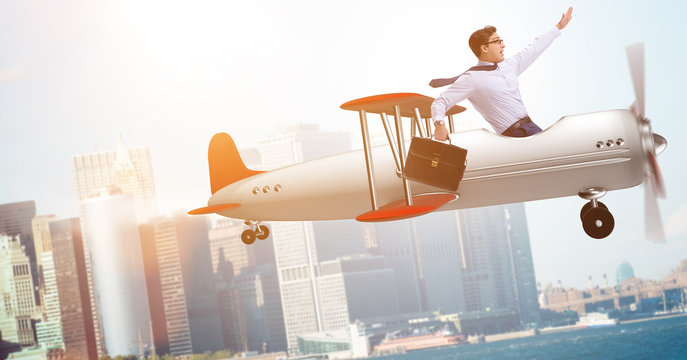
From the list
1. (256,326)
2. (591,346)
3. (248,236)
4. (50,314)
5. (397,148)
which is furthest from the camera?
(256,326)

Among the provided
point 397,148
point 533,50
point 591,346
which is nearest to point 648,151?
→ point 533,50

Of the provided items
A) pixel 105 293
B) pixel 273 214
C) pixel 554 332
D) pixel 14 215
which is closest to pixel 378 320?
pixel 554 332

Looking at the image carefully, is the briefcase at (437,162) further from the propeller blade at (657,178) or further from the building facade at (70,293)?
the building facade at (70,293)

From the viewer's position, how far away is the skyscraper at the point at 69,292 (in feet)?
589

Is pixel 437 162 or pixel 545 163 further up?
pixel 437 162

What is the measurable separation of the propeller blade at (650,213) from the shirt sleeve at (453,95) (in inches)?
76.0

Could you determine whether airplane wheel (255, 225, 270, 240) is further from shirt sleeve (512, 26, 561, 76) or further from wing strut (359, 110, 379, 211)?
shirt sleeve (512, 26, 561, 76)

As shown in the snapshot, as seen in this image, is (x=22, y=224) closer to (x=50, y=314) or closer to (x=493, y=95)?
(x=50, y=314)

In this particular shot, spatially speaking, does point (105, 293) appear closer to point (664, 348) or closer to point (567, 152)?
point (664, 348)

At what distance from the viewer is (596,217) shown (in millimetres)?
7887

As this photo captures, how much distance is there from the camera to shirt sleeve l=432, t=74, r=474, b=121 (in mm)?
7590

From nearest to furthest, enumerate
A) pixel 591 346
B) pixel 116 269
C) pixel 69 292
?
pixel 591 346
pixel 69 292
pixel 116 269

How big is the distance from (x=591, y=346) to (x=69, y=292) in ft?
373

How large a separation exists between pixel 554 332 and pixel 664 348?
43.4m
